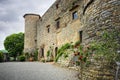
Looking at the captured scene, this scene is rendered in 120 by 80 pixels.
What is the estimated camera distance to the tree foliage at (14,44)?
129 feet

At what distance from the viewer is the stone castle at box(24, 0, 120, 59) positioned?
530cm

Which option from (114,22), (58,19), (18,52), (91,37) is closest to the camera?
(114,22)

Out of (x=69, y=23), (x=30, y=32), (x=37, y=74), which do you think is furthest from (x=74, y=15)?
(x=30, y=32)

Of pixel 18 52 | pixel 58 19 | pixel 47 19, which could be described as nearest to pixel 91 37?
pixel 58 19

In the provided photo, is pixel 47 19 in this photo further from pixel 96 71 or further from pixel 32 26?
pixel 96 71

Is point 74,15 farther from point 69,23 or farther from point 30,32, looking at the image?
point 30,32

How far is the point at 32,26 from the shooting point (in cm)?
2642

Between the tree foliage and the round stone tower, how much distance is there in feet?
43.7

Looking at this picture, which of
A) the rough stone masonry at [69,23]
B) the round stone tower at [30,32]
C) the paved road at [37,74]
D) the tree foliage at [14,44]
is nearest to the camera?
the rough stone masonry at [69,23]

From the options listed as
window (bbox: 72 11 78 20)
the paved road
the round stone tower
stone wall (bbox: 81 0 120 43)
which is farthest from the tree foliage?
stone wall (bbox: 81 0 120 43)

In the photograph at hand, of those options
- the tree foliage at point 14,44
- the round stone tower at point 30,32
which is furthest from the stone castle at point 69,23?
the tree foliage at point 14,44

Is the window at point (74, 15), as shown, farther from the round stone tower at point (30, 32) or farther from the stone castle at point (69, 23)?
the round stone tower at point (30, 32)

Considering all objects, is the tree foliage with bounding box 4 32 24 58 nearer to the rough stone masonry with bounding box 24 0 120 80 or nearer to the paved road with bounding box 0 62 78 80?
the rough stone masonry with bounding box 24 0 120 80

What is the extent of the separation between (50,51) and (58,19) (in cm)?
412
